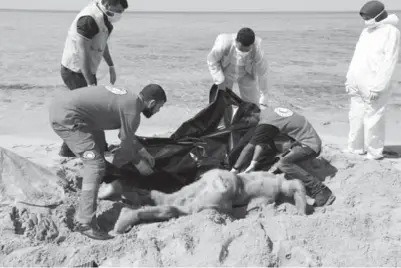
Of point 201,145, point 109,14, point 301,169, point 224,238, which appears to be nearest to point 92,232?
point 224,238

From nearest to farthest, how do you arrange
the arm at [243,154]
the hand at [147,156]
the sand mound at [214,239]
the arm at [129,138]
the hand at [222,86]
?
the sand mound at [214,239]
the arm at [129,138]
the hand at [147,156]
the arm at [243,154]
the hand at [222,86]

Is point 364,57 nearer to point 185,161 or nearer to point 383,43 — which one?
point 383,43

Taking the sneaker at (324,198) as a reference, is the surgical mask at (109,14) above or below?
above

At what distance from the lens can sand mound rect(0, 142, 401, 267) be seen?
4.19 meters

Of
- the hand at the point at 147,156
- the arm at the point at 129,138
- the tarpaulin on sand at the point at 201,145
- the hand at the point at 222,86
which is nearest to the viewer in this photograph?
the arm at the point at 129,138

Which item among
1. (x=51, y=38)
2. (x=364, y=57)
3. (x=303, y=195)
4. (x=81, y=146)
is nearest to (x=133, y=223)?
(x=81, y=146)

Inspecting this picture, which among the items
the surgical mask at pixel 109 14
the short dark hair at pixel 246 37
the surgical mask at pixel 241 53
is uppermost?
the surgical mask at pixel 109 14

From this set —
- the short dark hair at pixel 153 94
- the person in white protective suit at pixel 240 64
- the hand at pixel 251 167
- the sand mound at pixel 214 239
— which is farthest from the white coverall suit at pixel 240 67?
the sand mound at pixel 214 239

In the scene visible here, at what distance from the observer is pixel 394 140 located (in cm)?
788

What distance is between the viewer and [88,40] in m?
5.74

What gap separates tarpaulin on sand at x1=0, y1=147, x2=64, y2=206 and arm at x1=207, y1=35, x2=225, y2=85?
7.52 ft

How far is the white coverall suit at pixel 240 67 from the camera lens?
6.39 m

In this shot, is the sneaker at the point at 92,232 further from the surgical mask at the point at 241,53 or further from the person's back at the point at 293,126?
the surgical mask at the point at 241,53

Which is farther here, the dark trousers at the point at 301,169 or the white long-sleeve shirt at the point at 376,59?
the white long-sleeve shirt at the point at 376,59
